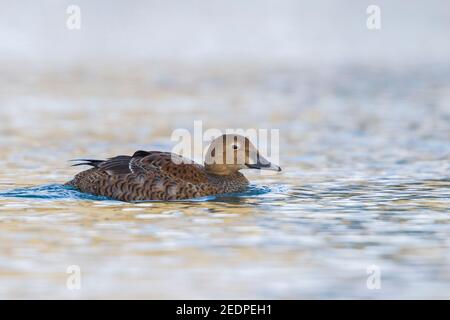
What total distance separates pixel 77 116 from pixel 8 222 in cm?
1428

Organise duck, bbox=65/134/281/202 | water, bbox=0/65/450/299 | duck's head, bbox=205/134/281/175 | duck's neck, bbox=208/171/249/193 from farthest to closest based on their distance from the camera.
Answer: duck's head, bbox=205/134/281/175
duck's neck, bbox=208/171/249/193
duck, bbox=65/134/281/202
water, bbox=0/65/450/299

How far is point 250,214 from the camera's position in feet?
43.8

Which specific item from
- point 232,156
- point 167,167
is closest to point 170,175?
point 167,167

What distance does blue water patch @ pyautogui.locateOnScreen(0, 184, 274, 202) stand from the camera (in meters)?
14.5

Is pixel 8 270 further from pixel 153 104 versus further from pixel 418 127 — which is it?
pixel 153 104

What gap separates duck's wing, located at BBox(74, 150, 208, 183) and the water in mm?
464

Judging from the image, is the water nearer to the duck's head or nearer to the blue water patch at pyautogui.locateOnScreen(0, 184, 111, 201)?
the blue water patch at pyautogui.locateOnScreen(0, 184, 111, 201)

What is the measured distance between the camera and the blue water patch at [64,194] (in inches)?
572

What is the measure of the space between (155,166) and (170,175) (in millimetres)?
251

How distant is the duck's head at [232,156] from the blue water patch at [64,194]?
14.2 inches

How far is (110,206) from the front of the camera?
45.6 ft

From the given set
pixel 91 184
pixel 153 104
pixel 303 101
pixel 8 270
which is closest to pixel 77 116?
pixel 153 104

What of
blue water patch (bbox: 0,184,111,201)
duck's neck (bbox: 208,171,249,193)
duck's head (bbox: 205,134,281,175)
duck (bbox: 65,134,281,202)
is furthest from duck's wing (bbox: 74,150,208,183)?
blue water patch (bbox: 0,184,111,201)

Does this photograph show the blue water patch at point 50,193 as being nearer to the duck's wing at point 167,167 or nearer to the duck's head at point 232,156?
the duck's wing at point 167,167
